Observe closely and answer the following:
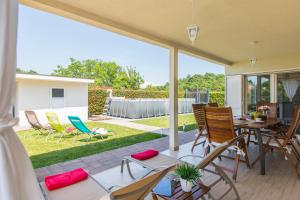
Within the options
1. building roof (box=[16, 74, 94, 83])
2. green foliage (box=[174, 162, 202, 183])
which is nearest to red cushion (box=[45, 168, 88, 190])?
green foliage (box=[174, 162, 202, 183])

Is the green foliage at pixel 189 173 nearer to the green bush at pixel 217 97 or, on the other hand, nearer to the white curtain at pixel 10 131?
the white curtain at pixel 10 131

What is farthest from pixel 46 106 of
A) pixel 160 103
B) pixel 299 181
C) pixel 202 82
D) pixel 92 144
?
pixel 202 82

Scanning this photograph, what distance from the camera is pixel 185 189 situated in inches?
77.8

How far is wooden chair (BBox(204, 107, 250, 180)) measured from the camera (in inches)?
131

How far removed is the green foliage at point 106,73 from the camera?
68.9 ft

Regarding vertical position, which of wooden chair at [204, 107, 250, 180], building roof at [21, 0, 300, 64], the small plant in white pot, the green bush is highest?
building roof at [21, 0, 300, 64]

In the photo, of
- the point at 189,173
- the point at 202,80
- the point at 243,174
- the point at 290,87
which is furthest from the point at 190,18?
the point at 202,80

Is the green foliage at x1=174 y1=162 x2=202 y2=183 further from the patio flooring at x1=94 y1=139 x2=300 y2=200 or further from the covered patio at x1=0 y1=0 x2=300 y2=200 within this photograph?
the covered patio at x1=0 y1=0 x2=300 y2=200

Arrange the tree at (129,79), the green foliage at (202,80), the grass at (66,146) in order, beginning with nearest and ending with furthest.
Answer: the grass at (66,146) < the tree at (129,79) < the green foliage at (202,80)

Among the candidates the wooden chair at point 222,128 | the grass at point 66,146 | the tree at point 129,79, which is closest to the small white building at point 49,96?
the grass at point 66,146

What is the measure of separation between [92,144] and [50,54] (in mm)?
16029

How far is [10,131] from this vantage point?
55.7 inches

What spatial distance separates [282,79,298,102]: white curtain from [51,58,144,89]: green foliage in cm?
1565

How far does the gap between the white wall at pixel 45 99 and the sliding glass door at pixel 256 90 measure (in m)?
8.31
